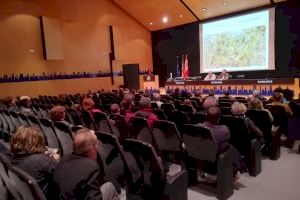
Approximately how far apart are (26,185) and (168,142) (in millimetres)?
2091

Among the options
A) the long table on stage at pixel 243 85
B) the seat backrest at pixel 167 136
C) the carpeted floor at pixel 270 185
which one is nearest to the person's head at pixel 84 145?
the seat backrest at pixel 167 136

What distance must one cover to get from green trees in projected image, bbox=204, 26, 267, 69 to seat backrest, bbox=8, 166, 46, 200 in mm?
11577

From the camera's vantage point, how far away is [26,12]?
11.4 meters

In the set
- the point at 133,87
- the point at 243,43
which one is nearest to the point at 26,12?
the point at 133,87

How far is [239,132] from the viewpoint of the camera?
Result: 3.76 m

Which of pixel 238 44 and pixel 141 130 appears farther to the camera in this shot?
pixel 238 44

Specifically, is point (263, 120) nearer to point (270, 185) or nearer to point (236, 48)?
point (270, 185)

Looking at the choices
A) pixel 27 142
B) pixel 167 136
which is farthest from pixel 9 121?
pixel 27 142

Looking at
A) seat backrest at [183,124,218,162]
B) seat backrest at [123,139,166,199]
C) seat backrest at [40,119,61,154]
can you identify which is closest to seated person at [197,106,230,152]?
seat backrest at [183,124,218,162]

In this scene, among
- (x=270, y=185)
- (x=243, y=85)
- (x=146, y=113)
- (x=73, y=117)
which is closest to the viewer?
(x=270, y=185)

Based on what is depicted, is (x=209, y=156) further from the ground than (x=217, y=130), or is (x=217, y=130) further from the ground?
(x=217, y=130)

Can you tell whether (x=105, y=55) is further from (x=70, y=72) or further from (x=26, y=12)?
(x=26, y=12)

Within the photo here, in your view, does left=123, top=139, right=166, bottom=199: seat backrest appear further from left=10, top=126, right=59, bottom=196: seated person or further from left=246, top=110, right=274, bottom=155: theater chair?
left=246, top=110, right=274, bottom=155: theater chair

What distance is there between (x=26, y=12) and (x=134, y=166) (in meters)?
11.0
